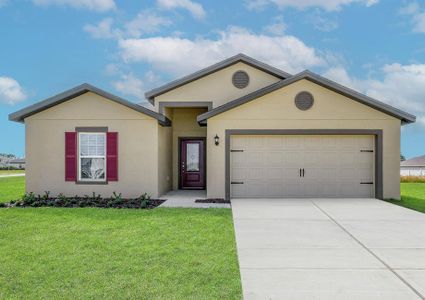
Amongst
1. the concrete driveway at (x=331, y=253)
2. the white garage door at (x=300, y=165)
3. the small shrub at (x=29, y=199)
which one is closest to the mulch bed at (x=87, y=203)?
the small shrub at (x=29, y=199)

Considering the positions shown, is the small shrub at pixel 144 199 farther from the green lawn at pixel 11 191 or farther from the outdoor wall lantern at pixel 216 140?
the green lawn at pixel 11 191

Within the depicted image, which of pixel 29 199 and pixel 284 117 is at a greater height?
pixel 284 117

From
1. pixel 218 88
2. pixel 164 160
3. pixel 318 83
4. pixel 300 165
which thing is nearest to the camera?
pixel 318 83

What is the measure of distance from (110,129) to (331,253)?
9.17m

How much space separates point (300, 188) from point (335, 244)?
664cm

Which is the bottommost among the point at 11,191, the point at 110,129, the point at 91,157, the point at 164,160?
the point at 11,191

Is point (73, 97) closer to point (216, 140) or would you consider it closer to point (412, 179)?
point (216, 140)

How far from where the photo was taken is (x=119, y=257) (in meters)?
5.84

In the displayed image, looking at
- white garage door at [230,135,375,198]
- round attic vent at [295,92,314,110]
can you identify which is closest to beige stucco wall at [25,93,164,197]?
white garage door at [230,135,375,198]

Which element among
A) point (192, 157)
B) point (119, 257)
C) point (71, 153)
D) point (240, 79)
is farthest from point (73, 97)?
point (119, 257)

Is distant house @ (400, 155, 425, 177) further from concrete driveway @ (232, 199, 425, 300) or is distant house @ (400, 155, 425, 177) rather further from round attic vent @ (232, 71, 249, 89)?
concrete driveway @ (232, 199, 425, 300)

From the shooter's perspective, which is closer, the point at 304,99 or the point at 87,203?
the point at 87,203

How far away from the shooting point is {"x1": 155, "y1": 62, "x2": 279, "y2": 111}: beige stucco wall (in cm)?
1541

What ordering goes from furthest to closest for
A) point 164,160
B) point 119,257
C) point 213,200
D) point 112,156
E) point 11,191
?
1. point 11,191
2. point 164,160
3. point 112,156
4. point 213,200
5. point 119,257
